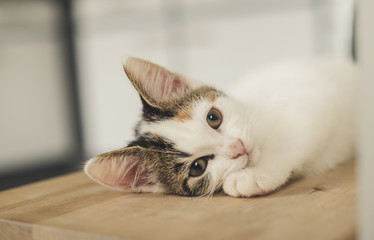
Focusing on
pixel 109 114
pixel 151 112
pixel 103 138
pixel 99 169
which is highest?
pixel 151 112

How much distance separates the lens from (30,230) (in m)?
0.94

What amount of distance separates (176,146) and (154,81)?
284mm

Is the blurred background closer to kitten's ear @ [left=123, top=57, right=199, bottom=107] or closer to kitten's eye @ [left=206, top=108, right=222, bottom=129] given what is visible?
kitten's ear @ [left=123, top=57, right=199, bottom=107]

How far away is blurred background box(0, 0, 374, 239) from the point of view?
3.58m

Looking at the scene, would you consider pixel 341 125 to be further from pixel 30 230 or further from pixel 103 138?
pixel 103 138

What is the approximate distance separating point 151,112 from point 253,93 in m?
0.53

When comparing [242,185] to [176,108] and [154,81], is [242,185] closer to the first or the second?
[176,108]

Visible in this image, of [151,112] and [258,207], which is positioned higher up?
[151,112]

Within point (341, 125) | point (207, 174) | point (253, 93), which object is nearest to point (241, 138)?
point (207, 174)

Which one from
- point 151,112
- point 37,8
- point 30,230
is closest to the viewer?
point 30,230

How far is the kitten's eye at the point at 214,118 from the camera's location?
1264mm

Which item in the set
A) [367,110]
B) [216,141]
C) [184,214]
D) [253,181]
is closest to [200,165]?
[216,141]

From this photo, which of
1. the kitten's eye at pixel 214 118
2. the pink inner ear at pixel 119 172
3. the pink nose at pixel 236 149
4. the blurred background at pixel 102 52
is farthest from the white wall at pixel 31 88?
the pink nose at pixel 236 149

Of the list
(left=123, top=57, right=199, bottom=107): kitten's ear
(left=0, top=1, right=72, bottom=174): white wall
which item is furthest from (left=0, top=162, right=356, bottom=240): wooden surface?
(left=0, top=1, right=72, bottom=174): white wall
